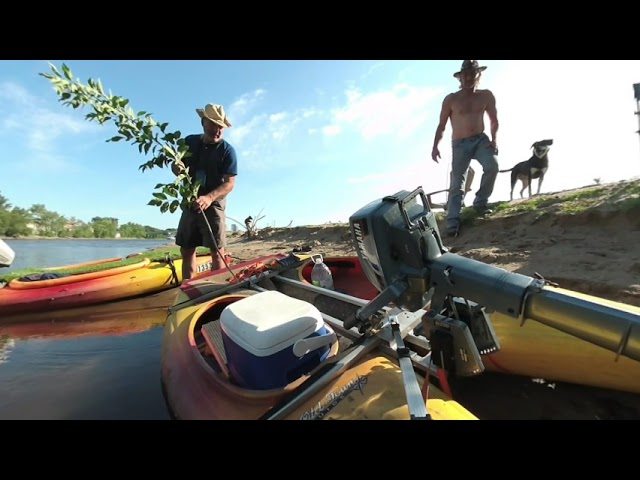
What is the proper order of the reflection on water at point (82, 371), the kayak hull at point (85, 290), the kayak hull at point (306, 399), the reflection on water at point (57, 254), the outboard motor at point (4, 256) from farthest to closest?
the reflection on water at point (57, 254) → the outboard motor at point (4, 256) → the kayak hull at point (85, 290) → the reflection on water at point (82, 371) → the kayak hull at point (306, 399)

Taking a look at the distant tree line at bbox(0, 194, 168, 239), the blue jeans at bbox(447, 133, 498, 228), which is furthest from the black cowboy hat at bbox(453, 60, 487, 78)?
the distant tree line at bbox(0, 194, 168, 239)

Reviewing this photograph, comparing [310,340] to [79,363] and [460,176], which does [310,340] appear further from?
[460,176]

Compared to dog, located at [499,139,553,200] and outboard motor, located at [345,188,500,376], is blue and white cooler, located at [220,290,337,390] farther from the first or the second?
dog, located at [499,139,553,200]

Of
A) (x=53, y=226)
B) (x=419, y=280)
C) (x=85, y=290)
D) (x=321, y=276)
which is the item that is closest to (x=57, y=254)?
(x=85, y=290)

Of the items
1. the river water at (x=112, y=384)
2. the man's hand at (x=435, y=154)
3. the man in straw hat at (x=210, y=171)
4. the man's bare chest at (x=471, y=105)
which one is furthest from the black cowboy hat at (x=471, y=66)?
the river water at (x=112, y=384)

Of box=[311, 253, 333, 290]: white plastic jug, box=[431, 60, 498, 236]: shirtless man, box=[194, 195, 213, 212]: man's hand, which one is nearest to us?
box=[194, 195, 213, 212]: man's hand

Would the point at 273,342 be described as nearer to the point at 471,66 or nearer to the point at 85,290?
the point at 471,66

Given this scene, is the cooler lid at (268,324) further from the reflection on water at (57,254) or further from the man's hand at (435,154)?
the reflection on water at (57,254)

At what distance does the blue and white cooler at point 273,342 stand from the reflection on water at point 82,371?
125 cm

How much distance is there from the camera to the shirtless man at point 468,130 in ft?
15.8

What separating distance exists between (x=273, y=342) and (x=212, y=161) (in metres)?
3.10

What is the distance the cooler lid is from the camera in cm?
139

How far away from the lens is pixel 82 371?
3023mm

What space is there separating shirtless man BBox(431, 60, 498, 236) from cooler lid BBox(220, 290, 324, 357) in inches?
175
